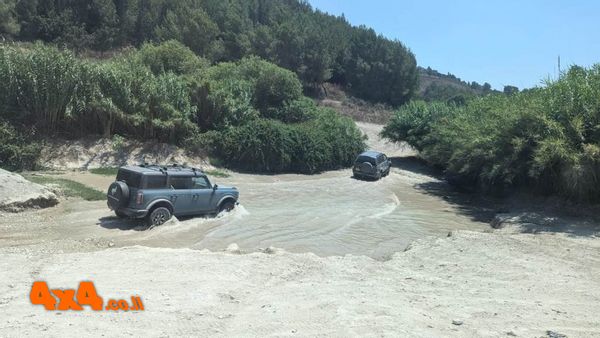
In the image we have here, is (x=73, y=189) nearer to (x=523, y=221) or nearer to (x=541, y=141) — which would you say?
(x=523, y=221)

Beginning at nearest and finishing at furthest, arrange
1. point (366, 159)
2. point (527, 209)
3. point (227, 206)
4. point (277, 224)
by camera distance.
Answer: point (277, 224), point (227, 206), point (527, 209), point (366, 159)

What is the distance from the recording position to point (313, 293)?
886 cm

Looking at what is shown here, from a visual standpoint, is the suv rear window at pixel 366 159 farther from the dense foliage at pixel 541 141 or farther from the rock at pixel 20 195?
the rock at pixel 20 195

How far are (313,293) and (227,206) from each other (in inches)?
365

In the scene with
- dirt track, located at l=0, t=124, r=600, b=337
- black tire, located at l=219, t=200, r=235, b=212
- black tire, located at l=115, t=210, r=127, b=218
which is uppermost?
black tire, located at l=219, t=200, r=235, b=212

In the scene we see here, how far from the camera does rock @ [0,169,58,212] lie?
15.5m

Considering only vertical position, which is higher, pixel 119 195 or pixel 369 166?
pixel 369 166

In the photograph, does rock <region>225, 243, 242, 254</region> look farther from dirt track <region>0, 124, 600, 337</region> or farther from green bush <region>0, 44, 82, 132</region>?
green bush <region>0, 44, 82, 132</region>

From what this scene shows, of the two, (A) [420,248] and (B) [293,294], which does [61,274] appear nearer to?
(B) [293,294]

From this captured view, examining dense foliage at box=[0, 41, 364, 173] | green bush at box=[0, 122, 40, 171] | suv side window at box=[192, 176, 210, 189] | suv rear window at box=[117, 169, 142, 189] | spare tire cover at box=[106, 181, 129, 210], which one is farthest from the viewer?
dense foliage at box=[0, 41, 364, 173]

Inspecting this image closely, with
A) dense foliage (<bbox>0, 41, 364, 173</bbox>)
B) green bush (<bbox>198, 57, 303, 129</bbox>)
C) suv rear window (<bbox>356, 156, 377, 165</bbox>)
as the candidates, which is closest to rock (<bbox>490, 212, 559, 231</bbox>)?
suv rear window (<bbox>356, 156, 377, 165</bbox>)

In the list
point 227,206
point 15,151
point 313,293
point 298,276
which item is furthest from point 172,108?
point 313,293

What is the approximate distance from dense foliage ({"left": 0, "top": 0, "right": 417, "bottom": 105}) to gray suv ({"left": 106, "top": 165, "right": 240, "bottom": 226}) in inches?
2325

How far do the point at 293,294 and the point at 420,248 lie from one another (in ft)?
22.6
